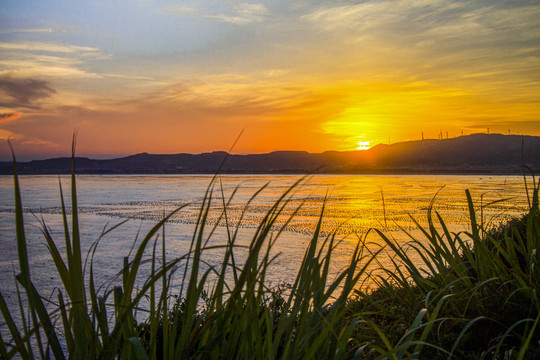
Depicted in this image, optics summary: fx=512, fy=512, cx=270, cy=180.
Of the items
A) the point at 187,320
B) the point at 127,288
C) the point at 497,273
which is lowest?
the point at 497,273

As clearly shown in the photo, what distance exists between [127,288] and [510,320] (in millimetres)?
2450

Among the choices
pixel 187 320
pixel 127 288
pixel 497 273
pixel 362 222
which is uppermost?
pixel 127 288

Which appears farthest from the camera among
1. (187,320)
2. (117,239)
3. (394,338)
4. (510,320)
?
(117,239)

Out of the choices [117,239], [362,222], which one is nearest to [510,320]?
[117,239]

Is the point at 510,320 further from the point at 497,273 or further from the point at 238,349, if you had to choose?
the point at 238,349

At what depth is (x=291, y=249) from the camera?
450 inches

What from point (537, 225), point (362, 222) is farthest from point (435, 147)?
point (537, 225)

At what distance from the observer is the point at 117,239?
13.6 metres

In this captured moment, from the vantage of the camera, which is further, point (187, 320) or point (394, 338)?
point (394, 338)

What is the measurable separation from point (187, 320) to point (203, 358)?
278 mm

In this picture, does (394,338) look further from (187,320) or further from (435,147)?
(435,147)

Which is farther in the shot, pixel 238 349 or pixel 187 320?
pixel 238 349

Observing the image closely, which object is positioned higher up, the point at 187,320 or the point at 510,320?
the point at 187,320

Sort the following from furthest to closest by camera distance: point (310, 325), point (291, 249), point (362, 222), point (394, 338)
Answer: point (362, 222), point (291, 249), point (394, 338), point (310, 325)
